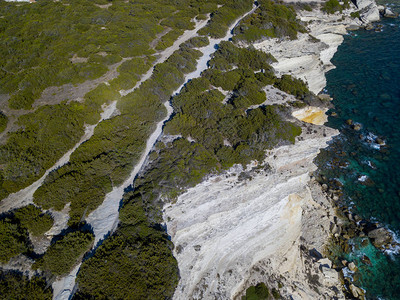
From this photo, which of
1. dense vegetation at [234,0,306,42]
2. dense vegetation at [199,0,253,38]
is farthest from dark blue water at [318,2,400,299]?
dense vegetation at [199,0,253,38]

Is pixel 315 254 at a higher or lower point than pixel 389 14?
lower

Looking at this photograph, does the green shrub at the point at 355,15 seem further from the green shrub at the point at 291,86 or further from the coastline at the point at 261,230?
the coastline at the point at 261,230

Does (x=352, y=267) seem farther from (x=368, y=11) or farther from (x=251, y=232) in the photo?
(x=368, y=11)

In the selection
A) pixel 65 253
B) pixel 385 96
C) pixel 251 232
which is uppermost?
pixel 65 253

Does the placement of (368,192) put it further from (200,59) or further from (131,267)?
(200,59)

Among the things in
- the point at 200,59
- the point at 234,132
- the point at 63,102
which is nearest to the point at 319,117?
the point at 234,132

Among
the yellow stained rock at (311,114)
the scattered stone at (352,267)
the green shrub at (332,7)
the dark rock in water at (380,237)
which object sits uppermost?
the green shrub at (332,7)

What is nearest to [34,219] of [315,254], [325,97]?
[315,254]

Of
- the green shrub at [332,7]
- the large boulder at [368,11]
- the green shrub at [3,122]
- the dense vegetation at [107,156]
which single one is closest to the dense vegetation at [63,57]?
the green shrub at [3,122]

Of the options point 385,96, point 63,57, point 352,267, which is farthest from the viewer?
point 63,57
